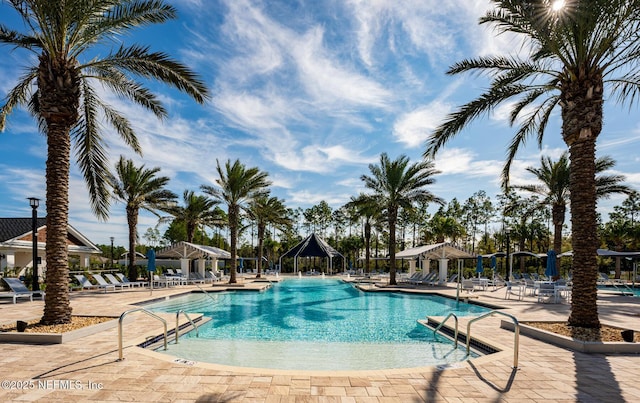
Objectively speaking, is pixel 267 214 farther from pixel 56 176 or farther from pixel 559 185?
pixel 56 176

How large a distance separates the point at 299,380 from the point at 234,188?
18602 mm

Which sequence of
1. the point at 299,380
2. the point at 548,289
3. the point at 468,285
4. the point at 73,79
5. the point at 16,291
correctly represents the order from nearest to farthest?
1. the point at 299,380
2. the point at 73,79
3. the point at 16,291
4. the point at 548,289
5. the point at 468,285

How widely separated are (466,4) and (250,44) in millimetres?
6091

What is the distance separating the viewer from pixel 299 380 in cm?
479

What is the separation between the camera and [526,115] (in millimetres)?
10391

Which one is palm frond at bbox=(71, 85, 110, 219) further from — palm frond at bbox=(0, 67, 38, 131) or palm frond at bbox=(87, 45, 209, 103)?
palm frond at bbox=(87, 45, 209, 103)

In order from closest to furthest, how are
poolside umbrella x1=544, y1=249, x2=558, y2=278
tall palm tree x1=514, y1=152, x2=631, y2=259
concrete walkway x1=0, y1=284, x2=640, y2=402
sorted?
concrete walkway x1=0, y1=284, x2=640, y2=402, poolside umbrella x1=544, y1=249, x2=558, y2=278, tall palm tree x1=514, y1=152, x2=631, y2=259

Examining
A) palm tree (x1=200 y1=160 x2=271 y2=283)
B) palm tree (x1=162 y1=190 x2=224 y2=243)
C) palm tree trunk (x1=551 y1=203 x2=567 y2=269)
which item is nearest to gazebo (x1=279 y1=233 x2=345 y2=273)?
palm tree (x1=162 y1=190 x2=224 y2=243)

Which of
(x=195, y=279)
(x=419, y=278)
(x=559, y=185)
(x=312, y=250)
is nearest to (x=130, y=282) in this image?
(x=195, y=279)

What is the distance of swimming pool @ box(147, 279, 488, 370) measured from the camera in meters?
7.11

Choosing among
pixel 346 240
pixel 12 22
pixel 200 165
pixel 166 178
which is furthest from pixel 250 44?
pixel 346 240

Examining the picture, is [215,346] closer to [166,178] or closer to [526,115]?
[526,115]

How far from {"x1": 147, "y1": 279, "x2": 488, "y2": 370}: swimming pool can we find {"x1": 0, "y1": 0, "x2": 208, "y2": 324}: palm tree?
12.5ft

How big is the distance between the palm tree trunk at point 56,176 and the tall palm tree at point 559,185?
23.7 m
